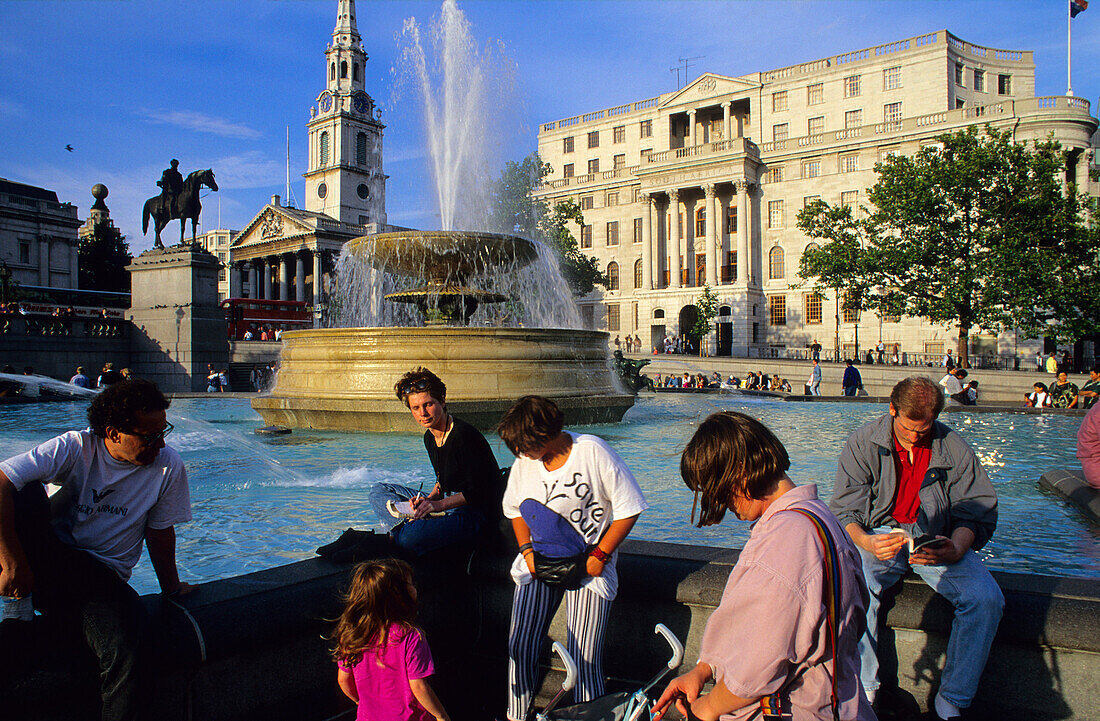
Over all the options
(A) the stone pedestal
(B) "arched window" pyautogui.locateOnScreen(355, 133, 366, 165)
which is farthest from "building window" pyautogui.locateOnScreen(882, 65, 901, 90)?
(B) "arched window" pyautogui.locateOnScreen(355, 133, 366, 165)

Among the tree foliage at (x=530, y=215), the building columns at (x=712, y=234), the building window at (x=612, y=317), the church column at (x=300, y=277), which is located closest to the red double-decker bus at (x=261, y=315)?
the tree foliage at (x=530, y=215)

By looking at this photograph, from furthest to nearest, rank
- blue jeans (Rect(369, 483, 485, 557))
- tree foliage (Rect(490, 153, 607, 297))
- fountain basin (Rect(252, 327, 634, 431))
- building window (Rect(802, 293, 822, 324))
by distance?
building window (Rect(802, 293, 822, 324)), tree foliage (Rect(490, 153, 607, 297)), fountain basin (Rect(252, 327, 634, 431)), blue jeans (Rect(369, 483, 485, 557))

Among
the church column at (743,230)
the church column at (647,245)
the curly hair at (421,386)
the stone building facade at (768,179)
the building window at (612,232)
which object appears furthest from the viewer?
the building window at (612,232)

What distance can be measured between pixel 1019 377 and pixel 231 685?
3196 cm

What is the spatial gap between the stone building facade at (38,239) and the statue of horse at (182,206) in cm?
5196

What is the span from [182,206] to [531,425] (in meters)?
27.2

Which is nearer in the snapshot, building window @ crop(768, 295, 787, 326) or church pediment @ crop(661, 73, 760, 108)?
building window @ crop(768, 295, 787, 326)

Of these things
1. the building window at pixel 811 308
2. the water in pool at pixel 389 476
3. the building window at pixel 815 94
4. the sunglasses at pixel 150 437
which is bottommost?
the water in pool at pixel 389 476

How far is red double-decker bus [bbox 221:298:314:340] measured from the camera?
146 feet

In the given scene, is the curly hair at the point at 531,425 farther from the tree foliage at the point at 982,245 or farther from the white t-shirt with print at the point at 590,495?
the tree foliage at the point at 982,245

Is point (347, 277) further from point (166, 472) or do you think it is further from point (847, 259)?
point (847, 259)

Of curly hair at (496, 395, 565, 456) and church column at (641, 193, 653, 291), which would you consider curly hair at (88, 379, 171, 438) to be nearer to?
curly hair at (496, 395, 565, 456)

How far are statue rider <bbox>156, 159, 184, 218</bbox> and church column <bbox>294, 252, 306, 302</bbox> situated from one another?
2279 inches

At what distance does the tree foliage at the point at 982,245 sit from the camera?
3173cm
